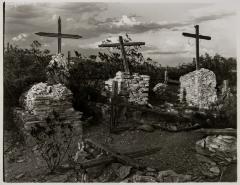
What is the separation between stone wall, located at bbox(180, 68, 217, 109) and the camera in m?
5.22

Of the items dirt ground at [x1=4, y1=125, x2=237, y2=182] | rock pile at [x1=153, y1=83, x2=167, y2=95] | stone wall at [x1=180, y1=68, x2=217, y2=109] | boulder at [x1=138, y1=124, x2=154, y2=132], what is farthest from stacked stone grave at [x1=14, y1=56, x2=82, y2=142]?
stone wall at [x1=180, y1=68, x2=217, y2=109]

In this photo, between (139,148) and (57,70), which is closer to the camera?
(139,148)

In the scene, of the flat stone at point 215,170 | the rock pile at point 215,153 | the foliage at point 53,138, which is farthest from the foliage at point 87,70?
the flat stone at point 215,170

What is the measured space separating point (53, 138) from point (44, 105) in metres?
0.50

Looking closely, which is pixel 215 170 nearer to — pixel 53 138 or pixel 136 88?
pixel 136 88

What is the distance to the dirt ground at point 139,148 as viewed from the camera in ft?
16.0

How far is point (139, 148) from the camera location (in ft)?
16.7

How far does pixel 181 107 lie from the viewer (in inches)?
208

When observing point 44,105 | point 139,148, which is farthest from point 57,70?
point 139,148

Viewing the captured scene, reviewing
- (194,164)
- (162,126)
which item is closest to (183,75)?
(162,126)

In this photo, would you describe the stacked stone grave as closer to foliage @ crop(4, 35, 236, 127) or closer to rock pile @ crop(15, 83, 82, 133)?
rock pile @ crop(15, 83, 82, 133)

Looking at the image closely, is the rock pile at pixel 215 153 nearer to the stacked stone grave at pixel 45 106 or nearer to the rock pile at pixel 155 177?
the rock pile at pixel 155 177

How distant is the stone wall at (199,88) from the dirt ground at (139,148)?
19.4 inches

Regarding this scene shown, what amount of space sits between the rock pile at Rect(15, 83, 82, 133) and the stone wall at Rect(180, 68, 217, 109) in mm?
1636
